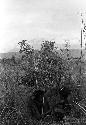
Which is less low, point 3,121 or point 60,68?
point 60,68

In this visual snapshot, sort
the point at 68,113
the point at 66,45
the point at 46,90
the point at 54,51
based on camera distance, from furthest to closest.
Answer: the point at 66,45, the point at 54,51, the point at 46,90, the point at 68,113

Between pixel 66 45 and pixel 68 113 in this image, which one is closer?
pixel 68 113

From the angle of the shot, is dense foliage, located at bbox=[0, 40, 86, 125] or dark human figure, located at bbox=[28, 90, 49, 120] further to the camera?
dark human figure, located at bbox=[28, 90, 49, 120]

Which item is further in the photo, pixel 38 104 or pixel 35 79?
pixel 35 79

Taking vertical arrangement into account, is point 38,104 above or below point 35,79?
below

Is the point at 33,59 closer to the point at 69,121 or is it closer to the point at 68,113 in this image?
the point at 68,113

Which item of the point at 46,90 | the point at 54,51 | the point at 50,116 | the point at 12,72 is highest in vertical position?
the point at 54,51

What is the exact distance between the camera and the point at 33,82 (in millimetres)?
11234

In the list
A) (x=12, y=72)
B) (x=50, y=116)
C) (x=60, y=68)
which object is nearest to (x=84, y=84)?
(x=60, y=68)

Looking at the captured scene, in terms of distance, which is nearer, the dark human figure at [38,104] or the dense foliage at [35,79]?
the dense foliage at [35,79]

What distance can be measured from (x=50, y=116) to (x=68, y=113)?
73 centimetres

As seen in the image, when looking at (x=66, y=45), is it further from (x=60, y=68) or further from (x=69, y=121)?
(x=69, y=121)

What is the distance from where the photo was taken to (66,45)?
13906 mm

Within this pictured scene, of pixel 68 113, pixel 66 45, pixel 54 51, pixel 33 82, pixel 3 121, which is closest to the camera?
pixel 3 121
